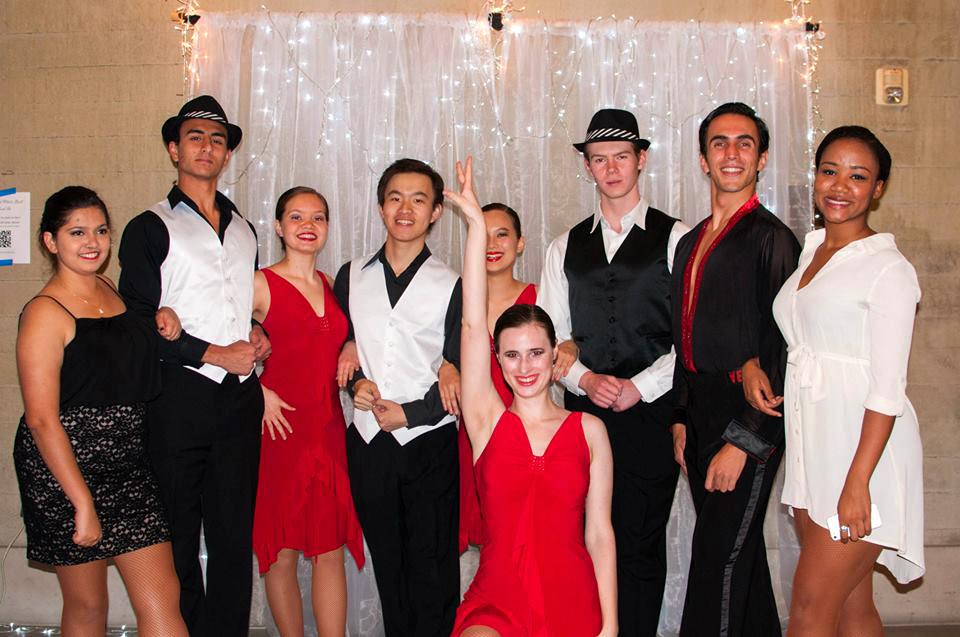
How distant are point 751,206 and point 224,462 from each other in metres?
1.84

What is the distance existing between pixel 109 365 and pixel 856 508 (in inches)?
80.0

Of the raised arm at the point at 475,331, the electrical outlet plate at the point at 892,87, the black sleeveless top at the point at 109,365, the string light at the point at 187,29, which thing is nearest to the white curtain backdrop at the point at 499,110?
the string light at the point at 187,29

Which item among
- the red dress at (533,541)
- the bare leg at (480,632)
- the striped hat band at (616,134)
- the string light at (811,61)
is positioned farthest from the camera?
the string light at (811,61)

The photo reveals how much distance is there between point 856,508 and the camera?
2092 millimetres

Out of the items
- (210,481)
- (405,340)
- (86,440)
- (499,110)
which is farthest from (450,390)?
(499,110)

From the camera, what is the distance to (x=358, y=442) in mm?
2959

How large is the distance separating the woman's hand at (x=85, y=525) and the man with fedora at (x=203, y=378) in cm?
37

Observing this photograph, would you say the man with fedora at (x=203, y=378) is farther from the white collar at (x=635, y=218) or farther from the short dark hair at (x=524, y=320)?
the white collar at (x=635, y=218)

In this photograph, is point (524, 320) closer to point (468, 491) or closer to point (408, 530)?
point (408, 530)

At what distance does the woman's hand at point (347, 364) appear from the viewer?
2959mm

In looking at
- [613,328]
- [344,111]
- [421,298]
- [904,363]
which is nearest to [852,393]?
[904,363]

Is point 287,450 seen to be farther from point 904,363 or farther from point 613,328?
point 904,363

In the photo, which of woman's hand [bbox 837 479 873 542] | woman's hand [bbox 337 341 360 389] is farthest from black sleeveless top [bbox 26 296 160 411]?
woman's hand [bbox 837 479 873 542]

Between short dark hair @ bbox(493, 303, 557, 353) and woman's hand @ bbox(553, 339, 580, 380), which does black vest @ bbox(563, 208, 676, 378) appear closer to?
woman's hand @ bbox(553, 339, 580, 380)
